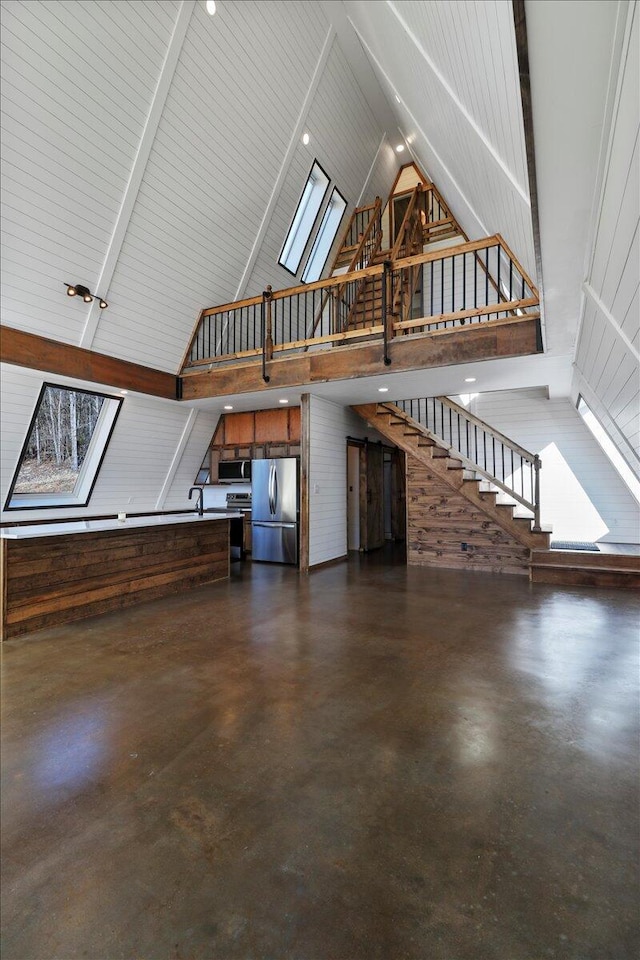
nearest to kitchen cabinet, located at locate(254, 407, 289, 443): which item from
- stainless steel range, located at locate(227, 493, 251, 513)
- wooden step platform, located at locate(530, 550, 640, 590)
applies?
stainless steel range, located at locate(227, 493, 251, 513)

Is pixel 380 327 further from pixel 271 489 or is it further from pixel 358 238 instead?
pixel 358 238

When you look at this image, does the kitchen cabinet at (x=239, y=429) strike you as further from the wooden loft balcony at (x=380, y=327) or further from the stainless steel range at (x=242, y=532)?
the wooden loft balcony at (x=380, y=327)

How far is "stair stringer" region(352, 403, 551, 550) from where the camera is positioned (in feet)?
20.9

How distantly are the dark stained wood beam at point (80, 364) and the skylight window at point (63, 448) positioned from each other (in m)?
0.41

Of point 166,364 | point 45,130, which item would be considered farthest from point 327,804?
point 166,364

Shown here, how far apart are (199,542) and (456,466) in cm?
389

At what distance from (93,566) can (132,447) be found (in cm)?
269

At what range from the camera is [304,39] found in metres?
5.62

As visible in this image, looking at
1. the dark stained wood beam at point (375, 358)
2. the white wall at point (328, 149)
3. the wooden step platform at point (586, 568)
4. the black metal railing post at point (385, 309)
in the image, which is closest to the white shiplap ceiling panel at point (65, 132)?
the dark stained wood beam at point (375, 358)

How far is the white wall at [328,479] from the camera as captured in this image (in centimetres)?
690

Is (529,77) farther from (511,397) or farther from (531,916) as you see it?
(511,397)

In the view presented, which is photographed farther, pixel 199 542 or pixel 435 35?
pixel 199 542

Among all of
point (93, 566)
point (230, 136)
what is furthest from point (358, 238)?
point (93, 566)

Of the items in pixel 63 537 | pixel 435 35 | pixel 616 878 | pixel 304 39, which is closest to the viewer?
pixel 616 878
